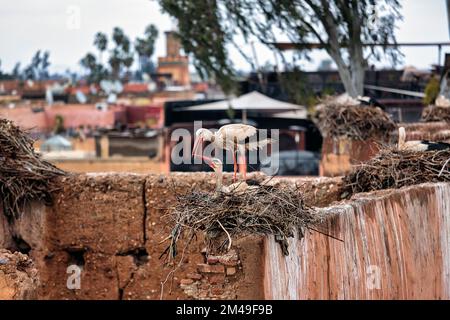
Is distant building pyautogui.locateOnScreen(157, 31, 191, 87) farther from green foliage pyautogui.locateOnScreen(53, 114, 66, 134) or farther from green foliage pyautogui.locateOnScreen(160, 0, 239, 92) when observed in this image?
green foliage pyautogui.locateOnScreen(160, 0, 239, 92)

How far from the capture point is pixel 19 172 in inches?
451

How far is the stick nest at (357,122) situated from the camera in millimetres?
15633

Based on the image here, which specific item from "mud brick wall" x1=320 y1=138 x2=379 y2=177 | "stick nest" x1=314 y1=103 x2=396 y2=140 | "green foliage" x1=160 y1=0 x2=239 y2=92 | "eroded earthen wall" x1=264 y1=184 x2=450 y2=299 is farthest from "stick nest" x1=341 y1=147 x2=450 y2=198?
"green foliage" x1=160 y1=0 x2=239 y2=92

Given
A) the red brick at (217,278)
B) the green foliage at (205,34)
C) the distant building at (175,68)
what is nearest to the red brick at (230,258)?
the red brick at (217,278)

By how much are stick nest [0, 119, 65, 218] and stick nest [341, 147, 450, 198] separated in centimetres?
366

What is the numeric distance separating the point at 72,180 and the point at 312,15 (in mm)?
12927

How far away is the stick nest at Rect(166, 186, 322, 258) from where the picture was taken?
7102 mm

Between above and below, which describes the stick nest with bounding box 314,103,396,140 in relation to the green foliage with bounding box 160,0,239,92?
below

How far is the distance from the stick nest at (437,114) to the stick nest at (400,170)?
7.21 m

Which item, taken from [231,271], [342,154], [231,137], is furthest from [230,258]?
[342,154]

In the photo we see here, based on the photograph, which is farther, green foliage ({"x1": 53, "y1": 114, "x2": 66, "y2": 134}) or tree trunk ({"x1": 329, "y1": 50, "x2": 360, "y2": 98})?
green foliage ({"x1": 53, "y1": 114, "x2": 66, "y2": 134})

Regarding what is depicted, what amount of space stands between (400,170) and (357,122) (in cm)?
589

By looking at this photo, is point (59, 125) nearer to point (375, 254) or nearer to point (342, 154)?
point (342, 154)
